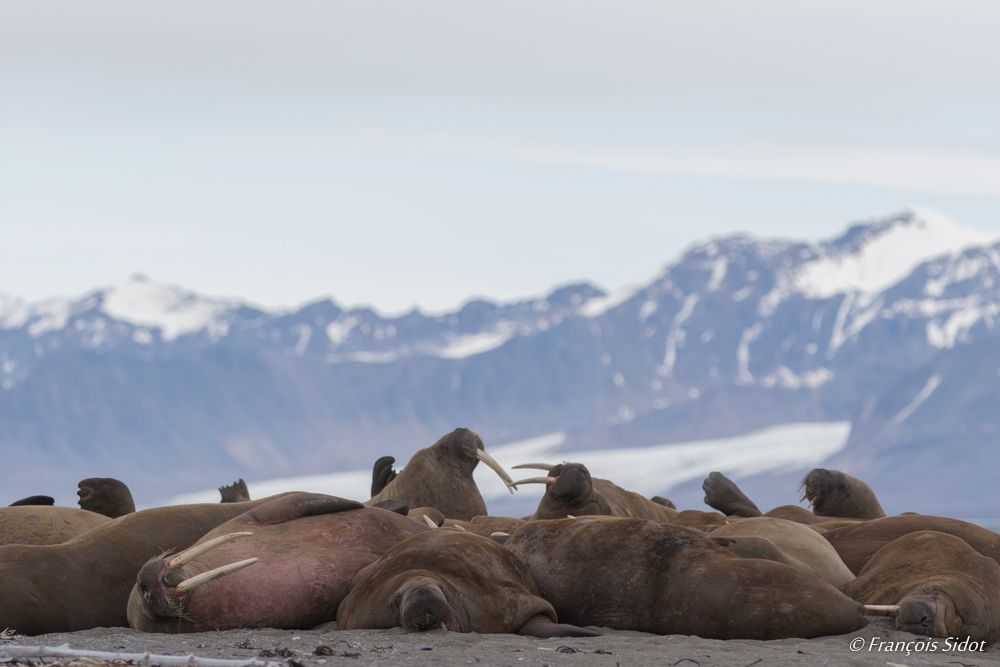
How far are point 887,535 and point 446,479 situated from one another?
15.1 feet

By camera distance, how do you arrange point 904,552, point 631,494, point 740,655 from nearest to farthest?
point 740,655
point 904,552
point 631,494

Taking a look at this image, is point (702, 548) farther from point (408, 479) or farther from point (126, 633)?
point (408, 479)

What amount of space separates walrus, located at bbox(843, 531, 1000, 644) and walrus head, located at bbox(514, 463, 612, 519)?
7.94 ft

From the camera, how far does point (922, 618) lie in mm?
7000

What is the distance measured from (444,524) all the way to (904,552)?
3505 millimetres

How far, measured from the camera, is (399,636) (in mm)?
6477

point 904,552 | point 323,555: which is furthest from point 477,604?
point 904,552

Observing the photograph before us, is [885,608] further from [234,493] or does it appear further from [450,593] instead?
[234,493]

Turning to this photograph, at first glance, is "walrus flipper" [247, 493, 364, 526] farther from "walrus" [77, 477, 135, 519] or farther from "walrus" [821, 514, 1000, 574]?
"walrus" [77, 477, 135, 519]

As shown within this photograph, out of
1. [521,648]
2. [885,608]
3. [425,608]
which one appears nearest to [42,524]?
[425,608]

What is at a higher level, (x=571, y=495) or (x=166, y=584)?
(x=571, y=495)

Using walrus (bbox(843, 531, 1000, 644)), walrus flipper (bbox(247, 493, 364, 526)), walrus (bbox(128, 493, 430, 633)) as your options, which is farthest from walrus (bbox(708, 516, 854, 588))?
walrus flipper (bbox(247, 493, 364, 526))

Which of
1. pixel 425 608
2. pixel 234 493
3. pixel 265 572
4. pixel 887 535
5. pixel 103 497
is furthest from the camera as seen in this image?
pixel 234 493

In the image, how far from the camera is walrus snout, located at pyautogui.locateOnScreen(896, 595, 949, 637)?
6973 millimetres
